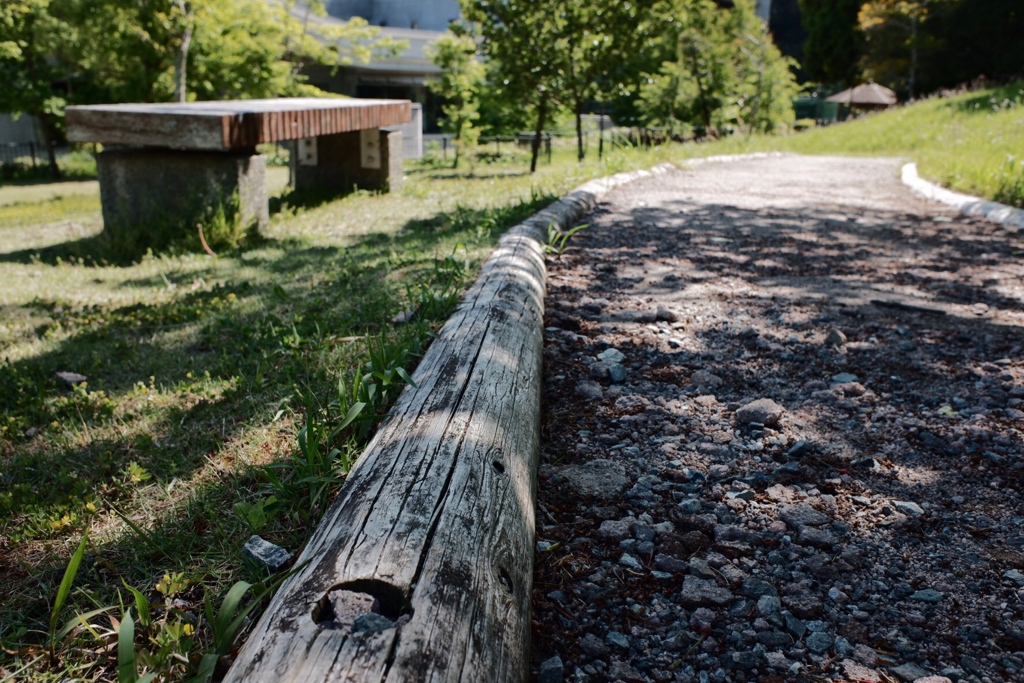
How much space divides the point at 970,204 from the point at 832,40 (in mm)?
32148

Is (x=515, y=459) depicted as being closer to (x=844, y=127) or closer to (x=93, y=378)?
(x=93, y=378)

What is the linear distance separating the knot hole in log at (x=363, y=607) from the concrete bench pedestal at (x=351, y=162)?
8841 millimetres

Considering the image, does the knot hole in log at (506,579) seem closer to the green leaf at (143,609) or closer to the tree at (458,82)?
the green leaf at (143,609)

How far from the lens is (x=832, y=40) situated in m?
35.5

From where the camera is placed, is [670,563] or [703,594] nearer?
[703,594]

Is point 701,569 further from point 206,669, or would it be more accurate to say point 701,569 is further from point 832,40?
point 832,40

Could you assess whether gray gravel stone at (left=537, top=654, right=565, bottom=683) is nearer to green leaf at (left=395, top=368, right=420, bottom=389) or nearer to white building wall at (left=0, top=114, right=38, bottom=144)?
green leaf at (left=395, top=368, right=420, bottom=389)

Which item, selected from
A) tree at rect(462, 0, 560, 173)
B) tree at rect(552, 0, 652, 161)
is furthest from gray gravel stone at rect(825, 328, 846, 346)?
tree at rect(462, 0, 560, 173)

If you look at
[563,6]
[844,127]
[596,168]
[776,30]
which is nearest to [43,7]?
[563,6]

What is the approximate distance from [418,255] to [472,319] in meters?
2.15

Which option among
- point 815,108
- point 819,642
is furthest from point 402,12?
point 819,642

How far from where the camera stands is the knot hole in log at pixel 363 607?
1.36 metres

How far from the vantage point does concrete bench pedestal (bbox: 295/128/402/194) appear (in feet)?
32.6

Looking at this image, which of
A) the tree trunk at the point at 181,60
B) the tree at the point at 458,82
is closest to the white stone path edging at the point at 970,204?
the tree at the point at 458,82
